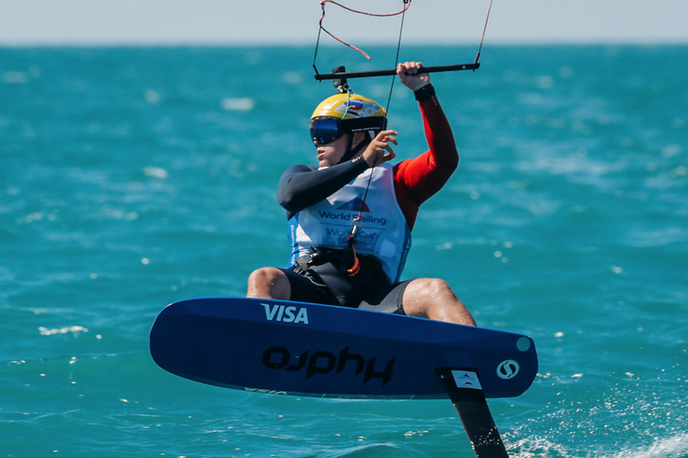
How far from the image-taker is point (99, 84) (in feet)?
174

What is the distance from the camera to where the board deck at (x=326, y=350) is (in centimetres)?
436

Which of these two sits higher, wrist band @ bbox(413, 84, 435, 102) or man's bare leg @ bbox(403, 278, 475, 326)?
wrist band @ bbox(413, 84, 435, 102)

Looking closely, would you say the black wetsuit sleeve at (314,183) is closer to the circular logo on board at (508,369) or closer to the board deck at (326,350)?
the board deck at (326,350)

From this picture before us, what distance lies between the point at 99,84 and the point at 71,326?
48.5 meters

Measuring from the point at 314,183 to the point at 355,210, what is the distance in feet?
1.31

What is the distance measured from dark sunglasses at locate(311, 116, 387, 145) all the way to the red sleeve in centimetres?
32

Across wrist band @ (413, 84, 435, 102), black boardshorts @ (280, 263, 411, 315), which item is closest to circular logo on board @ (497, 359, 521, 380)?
black boardshorts @ (280, 263, 411, 315)

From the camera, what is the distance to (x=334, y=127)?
195 inches

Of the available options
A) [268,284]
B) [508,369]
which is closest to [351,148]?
[268,284]

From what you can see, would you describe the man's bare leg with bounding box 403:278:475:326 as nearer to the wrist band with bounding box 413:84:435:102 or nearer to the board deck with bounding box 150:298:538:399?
the board deck with bounding box 150:298:538:399

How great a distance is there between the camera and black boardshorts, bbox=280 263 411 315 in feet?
15.5

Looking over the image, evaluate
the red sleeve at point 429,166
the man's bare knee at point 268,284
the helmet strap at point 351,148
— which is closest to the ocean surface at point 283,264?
the man's bare knee at point 268,284

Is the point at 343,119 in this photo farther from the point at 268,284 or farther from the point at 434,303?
the point at 434,303

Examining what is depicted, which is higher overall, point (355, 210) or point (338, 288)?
point (355, 210)
